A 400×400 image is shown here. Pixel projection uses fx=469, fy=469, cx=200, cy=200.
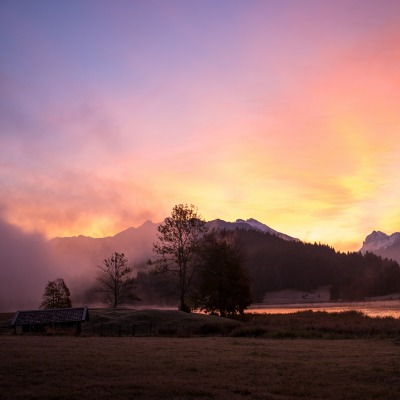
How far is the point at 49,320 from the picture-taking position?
65.4m

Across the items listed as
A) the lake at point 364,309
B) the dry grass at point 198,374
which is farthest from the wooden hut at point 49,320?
the lake at point 364,309

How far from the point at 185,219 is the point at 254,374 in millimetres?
65250

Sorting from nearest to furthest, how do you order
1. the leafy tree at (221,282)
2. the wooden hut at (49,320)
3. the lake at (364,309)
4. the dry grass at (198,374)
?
the dry grass at (198,374)
the wooden hut at (49,320)
the leafy tree at (221,282)
the lake at (364,309)

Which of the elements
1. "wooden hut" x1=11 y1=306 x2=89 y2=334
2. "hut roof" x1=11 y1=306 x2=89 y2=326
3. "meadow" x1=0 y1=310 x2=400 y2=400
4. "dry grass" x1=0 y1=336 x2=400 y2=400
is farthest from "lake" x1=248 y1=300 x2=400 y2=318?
"dry grass" x1=0 y1=336 x2=400 y2=400

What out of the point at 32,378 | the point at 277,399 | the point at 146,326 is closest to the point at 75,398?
the point at 32,378

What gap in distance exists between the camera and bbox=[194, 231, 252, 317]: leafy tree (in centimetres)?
8181

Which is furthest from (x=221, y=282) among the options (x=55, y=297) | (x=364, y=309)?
(x=364, y=309)

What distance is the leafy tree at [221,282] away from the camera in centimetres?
8181

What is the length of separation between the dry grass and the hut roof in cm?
3689

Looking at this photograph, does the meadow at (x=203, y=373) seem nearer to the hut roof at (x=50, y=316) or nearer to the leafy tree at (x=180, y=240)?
the hut roof at (x=50, y=316)

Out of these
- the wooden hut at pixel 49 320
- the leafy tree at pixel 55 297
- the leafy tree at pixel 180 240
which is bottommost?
the wooden hut at pixel 49 320

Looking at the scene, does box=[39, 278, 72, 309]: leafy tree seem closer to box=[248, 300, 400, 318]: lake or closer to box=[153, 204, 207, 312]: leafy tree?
box=[153, 204, 207, 312]: leafy tree

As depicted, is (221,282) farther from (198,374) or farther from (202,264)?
(198,374)

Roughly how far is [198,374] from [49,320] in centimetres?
5059
